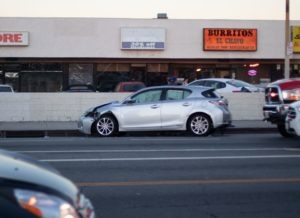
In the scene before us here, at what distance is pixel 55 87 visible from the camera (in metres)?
39.9

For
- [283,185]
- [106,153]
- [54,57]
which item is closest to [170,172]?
[283,185]

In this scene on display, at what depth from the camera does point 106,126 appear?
18062mm

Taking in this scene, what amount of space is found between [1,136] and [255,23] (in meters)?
23.8

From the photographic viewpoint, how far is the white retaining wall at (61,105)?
77.3 feet

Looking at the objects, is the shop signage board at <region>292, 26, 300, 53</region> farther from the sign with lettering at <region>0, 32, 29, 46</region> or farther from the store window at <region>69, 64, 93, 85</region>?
the sign with lettering at <region>0, 32, 29, 46</region>

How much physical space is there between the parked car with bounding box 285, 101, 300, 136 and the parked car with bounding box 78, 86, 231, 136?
134 inches

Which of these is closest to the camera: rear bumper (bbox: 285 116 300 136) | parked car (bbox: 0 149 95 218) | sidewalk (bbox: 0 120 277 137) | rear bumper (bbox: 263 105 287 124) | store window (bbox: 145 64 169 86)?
parked car (bbox: 0 149 95 218)

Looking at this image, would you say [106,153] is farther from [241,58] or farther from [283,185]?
[241,58]

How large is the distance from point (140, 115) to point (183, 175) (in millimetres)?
7869

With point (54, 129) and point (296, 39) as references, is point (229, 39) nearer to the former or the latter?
point (296, 39)

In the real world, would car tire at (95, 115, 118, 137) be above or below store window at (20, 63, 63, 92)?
below

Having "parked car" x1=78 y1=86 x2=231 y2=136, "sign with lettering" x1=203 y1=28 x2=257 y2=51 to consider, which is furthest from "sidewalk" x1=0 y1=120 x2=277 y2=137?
"sign with lettering" x1=203 y1=28 x2=257 y2=51

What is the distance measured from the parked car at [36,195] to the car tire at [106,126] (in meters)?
13.7

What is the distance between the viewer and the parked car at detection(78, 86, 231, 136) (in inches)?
706
